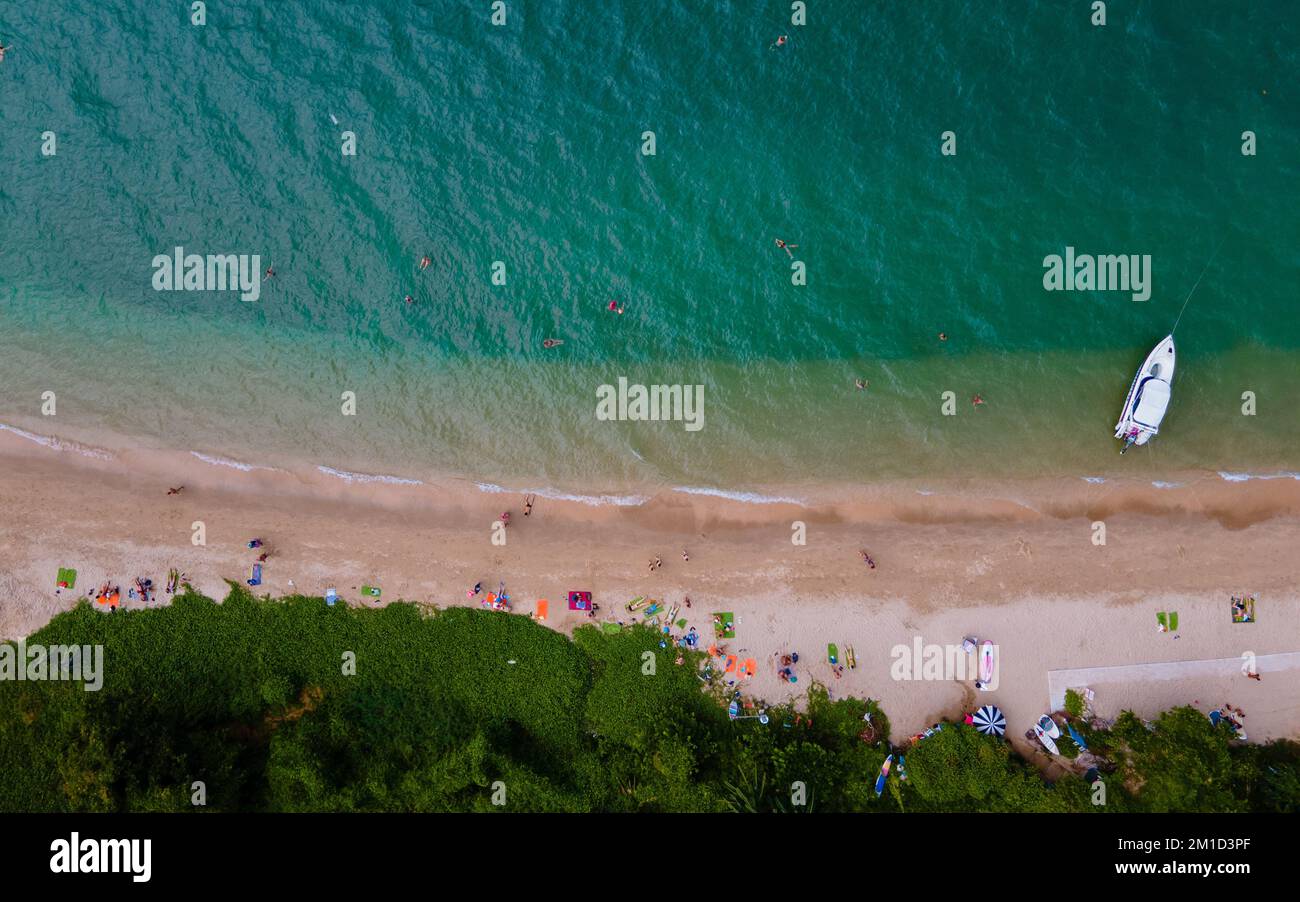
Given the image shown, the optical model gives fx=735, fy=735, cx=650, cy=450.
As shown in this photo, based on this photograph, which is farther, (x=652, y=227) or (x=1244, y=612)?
(x=652, y=227)

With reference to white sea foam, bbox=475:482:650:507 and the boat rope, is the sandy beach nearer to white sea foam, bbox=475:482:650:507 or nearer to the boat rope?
white sea foam, bbox=475:482:650:507

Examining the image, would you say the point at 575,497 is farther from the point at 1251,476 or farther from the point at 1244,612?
the point at 1251,476

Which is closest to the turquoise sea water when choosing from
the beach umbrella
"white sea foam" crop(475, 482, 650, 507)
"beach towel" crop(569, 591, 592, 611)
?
"white sea foam" crop(475, 482, 650, 507)

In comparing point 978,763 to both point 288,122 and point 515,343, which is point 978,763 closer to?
point 515,343

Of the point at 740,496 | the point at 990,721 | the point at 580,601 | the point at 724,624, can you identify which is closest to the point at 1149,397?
the point at 990,721

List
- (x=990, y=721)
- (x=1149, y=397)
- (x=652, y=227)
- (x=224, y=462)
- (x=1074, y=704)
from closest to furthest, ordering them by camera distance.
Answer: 1. (x=990, y=721)
2. (x=1074, y=704)
3. (x=1149, y=397)
4. (x=224, y=462)
5. (x=652, y=227)

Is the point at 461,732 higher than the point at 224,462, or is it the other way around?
the point at 224,462
